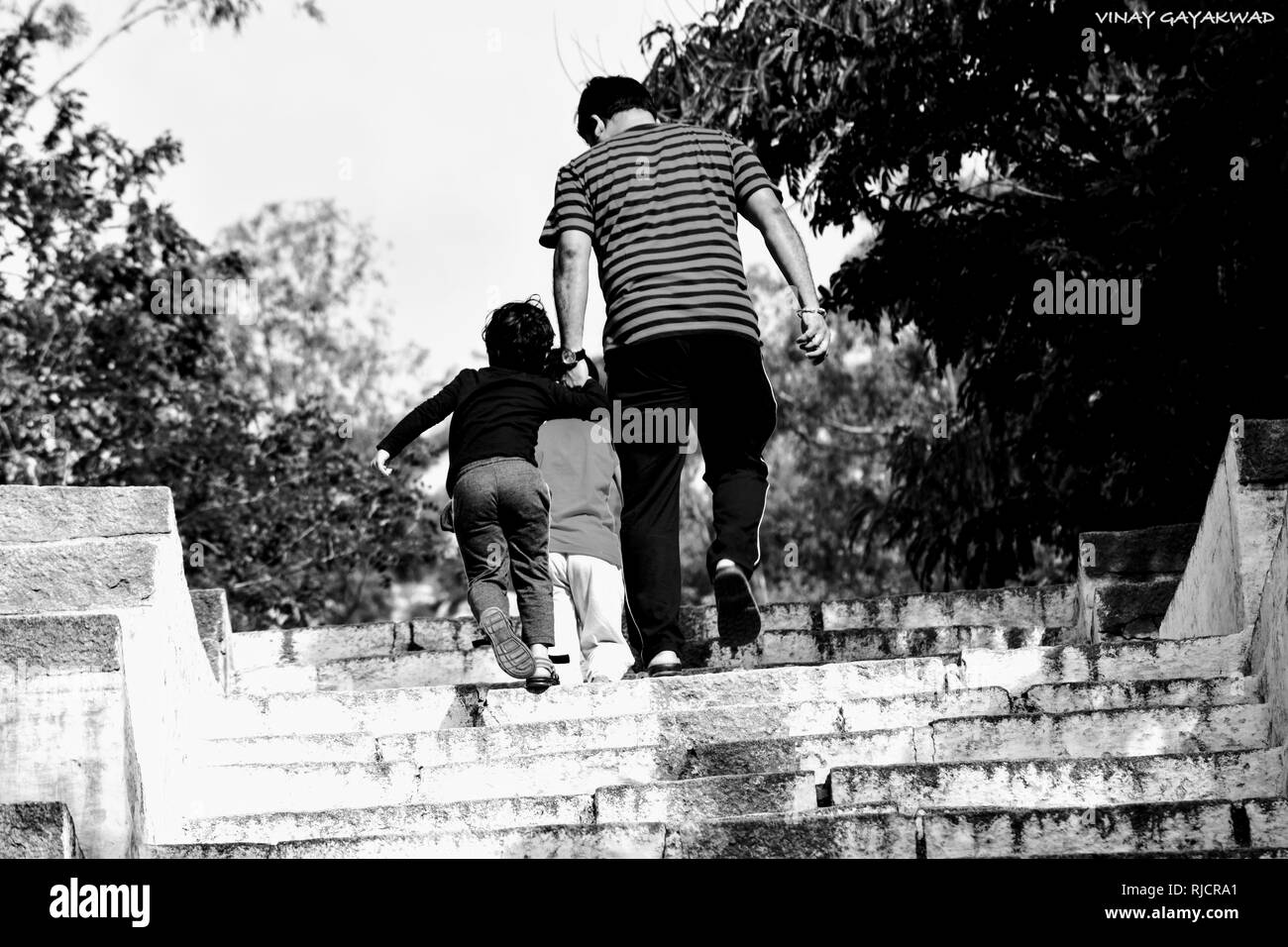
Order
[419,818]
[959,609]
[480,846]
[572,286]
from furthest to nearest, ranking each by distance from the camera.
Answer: [959,609] < [572,286] < [419,818] < [480,846]

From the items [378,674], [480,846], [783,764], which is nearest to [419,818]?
[480,846]

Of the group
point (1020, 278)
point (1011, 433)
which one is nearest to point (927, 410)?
point (1011, 433)

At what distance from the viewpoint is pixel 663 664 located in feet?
24.6

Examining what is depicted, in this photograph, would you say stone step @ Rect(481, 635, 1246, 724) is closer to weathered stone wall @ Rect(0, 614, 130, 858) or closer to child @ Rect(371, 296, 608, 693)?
child @ Rect(371, 296, 608, 693)

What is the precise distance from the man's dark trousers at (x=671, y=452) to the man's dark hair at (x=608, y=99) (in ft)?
3.18

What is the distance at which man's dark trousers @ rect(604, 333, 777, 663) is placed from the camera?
7488mm

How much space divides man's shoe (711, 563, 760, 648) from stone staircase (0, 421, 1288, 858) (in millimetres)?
135

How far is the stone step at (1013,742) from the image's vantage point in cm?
628

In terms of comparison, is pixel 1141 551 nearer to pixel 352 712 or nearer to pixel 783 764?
pixel 783 764

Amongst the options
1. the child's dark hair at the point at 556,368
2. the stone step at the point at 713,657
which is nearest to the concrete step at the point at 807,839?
the child's dark hair at the point at 556,368

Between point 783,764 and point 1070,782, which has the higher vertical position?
point 783,764

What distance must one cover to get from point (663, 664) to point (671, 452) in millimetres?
715

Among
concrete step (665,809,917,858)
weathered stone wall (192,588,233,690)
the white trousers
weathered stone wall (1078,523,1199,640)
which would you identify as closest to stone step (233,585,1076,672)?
weathered stone wall (1078,523,1199,640)

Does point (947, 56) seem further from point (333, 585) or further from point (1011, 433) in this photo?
point (333, 585)
